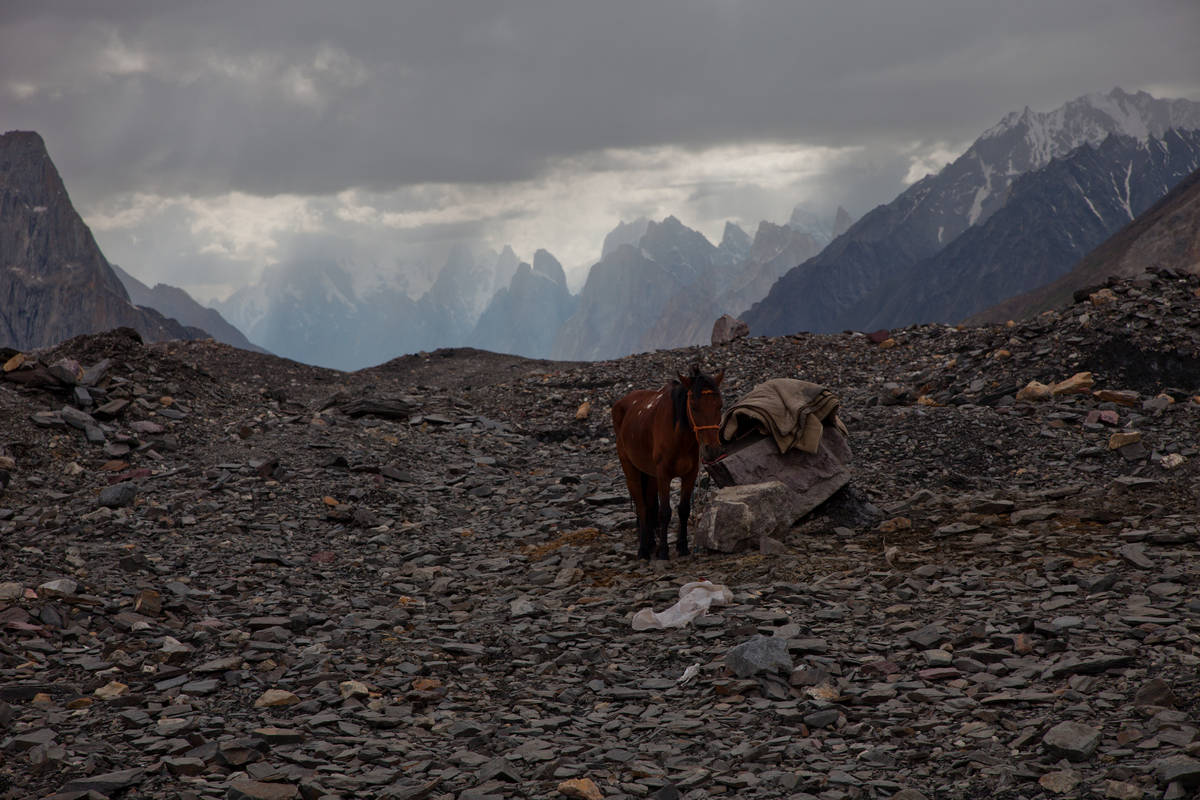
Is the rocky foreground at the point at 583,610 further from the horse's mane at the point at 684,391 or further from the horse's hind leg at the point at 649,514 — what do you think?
the horse's mane at the point at 684,391

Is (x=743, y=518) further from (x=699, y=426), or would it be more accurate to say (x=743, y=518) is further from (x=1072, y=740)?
(x=1072, y=740)

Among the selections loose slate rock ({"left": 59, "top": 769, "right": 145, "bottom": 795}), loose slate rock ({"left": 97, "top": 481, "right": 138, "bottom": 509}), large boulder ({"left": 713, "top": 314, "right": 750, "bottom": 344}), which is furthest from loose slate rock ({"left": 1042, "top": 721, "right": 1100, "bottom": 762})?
large boulder ({"left": 713, "top": 314, "right": 750, "bottom": 344})

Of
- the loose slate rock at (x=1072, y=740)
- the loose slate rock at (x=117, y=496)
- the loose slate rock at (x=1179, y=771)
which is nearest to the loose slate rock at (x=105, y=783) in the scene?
the loose slate rock at (x=1072, y=740)

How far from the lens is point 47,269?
6914 inches

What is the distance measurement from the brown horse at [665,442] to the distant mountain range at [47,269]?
16600cm

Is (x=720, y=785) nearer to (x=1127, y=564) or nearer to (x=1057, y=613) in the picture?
(x=1057, y=613)

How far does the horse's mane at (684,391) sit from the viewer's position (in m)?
10.9

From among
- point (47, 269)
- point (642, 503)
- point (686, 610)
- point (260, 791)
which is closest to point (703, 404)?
point (642, 503)

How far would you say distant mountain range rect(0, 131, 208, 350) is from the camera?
167 meters

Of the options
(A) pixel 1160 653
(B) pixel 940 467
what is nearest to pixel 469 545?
(B) pixel 940 467

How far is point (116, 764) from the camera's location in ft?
20.7

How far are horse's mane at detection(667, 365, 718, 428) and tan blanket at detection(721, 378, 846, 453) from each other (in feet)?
6.21

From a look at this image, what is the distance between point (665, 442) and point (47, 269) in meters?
205

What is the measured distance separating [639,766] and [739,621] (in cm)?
294
